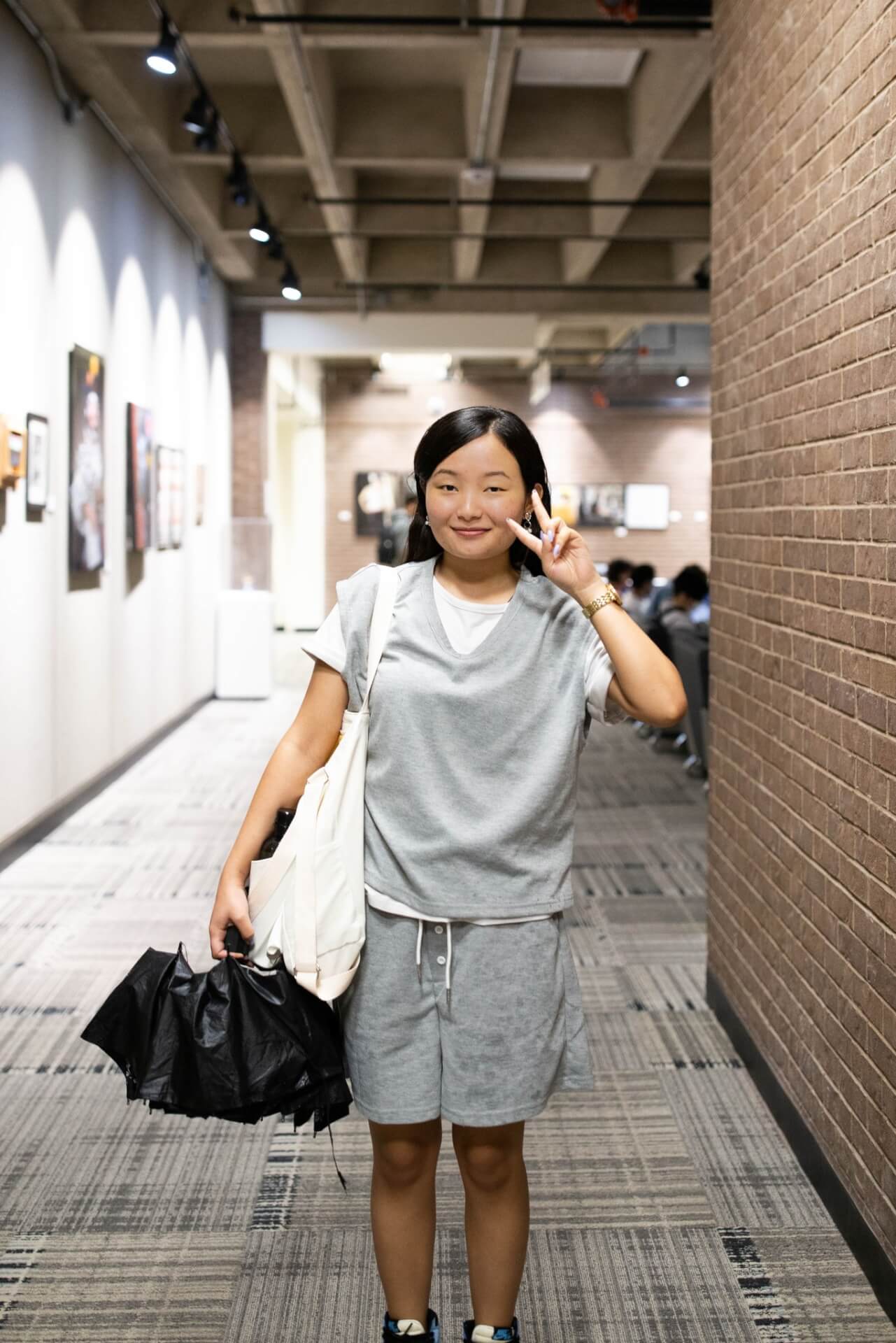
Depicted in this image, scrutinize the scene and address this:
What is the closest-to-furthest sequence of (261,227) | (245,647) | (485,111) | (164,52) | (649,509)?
(164,52)
(485,111)
(261,227)
(245,647)
(649,509)

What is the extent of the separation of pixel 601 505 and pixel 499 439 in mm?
17779

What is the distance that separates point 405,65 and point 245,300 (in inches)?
206

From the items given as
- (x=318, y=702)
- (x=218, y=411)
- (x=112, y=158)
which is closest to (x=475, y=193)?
(x=112, y=158)

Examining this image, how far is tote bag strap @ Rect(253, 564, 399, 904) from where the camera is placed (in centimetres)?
183

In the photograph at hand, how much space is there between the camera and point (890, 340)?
2.43 meters

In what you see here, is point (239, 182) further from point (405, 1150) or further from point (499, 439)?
point (405, 1150)

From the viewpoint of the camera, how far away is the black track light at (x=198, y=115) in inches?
262

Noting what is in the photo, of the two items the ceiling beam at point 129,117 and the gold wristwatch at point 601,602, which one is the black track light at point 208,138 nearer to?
the ceiling beam at point 129,117

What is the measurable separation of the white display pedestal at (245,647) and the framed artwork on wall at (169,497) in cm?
157

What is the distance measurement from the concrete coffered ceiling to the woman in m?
4.43

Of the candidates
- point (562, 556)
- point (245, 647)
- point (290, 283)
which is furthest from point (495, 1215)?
point (245, 647)

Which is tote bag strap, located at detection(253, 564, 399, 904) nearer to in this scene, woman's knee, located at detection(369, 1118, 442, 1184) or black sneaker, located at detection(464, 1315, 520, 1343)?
woman's knee, located at detection(369, 1118, 442, 1184)

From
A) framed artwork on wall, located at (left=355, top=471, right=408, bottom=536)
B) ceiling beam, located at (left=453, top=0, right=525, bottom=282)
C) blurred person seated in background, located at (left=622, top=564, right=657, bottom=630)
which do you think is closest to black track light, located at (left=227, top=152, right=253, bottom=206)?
ceiling beam, located at (left=453, top=0, right=525, bottom=282)

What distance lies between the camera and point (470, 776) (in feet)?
5.93
